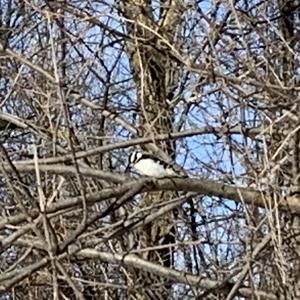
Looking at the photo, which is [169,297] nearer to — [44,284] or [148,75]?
[44,284]

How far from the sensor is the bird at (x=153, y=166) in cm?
443

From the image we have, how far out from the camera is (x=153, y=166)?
4574mm

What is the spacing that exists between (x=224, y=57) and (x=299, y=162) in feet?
1.95

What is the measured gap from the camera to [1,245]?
3822 millimetres

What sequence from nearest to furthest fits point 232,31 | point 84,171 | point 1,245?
point 1,245, point 84,171, point 232,31

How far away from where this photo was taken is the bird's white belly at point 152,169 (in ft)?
14.5

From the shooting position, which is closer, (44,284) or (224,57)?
(224,57)

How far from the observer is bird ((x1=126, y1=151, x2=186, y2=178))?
14.5 ft

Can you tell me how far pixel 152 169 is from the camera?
4555 mm

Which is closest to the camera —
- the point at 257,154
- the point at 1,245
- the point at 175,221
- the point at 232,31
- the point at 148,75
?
the point at 1,245

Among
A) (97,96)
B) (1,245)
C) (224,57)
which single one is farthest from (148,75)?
(1,245)

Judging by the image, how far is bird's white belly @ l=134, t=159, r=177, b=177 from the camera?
14.5ft

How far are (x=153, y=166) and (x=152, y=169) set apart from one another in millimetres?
24

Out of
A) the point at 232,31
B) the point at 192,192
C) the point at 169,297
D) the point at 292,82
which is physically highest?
the point at 232,31
